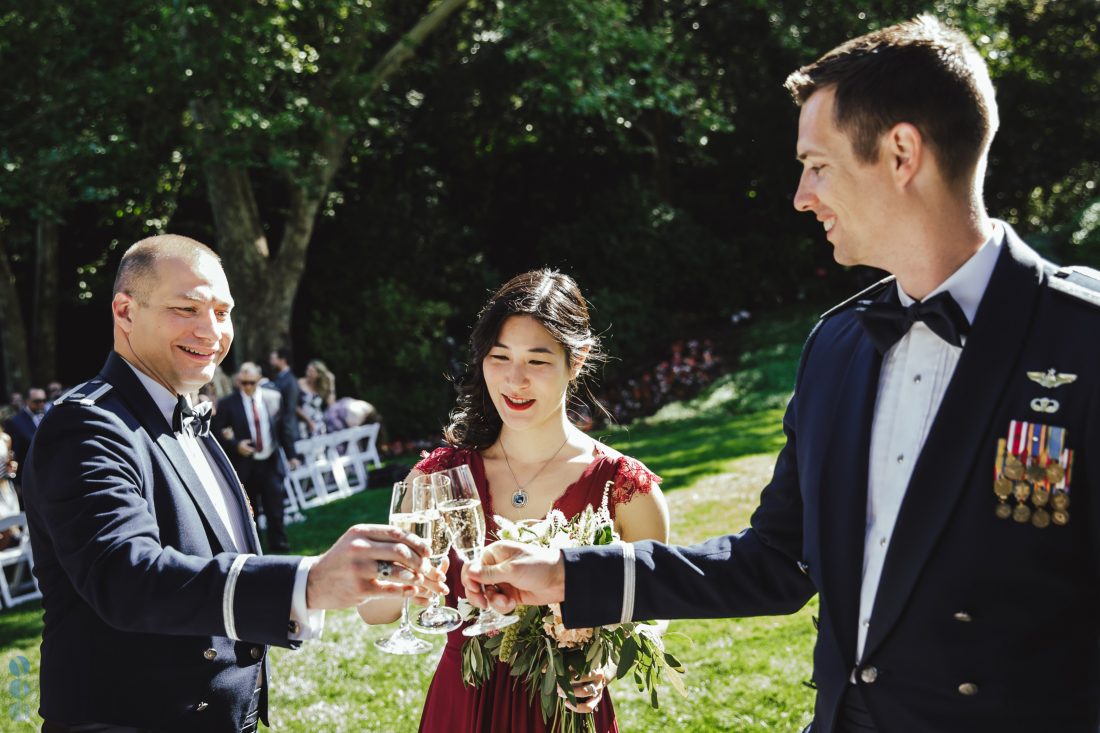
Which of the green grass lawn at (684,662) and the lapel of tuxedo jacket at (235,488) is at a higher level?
the lapel of tuxedo jacket at (235,488)

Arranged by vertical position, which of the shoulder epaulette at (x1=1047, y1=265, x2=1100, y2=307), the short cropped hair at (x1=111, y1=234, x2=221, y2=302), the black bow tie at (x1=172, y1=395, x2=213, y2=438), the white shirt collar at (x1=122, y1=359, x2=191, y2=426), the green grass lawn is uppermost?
the short cropped hair at (x1=111, y1=234, x2=221, y2=302)

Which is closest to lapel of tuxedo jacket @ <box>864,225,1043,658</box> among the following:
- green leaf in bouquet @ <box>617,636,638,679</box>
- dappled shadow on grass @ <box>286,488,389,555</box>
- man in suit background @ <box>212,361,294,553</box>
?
green leaf in bouquet @ <box>617,636,638,679</box>

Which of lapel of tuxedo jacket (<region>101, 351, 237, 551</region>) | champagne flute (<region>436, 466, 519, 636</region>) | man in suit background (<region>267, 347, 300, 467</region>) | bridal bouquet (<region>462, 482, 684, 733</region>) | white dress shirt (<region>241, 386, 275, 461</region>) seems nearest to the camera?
champagne flute (<region>436, 466, 519, 636</region>)

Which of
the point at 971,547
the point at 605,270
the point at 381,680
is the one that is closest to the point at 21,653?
the point at 381,680

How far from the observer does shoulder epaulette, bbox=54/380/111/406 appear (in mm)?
2910

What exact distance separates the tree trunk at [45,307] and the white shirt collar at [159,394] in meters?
21.7

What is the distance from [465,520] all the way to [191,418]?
1188mm

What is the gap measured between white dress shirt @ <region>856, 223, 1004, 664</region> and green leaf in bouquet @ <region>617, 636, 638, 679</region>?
2.87 feet

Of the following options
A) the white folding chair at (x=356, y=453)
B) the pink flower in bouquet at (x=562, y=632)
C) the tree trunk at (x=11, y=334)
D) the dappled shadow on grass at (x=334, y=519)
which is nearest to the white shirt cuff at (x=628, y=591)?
the pink flower in bouquet at (x=562, y=632)

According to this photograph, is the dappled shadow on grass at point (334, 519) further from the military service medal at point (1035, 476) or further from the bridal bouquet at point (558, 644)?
the military service medal at point (1035, 476)

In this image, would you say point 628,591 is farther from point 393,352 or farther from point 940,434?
point 393,352

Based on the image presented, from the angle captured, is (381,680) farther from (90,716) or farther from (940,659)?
(940,659)

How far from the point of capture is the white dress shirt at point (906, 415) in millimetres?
2156

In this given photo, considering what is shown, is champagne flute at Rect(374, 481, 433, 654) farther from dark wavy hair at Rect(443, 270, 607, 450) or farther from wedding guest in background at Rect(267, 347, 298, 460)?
wedding guest in background at Rect(267, 347, 298, 460)
